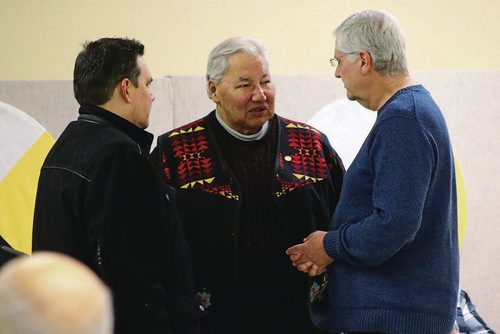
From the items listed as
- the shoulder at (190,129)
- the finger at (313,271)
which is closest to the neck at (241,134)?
the shoulder at (190,129)

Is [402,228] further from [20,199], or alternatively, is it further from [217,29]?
[217,29]

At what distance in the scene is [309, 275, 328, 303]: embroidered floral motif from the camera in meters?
2.52

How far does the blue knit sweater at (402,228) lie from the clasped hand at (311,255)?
8 cm

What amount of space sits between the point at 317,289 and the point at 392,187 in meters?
0.66

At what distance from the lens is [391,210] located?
201 cm

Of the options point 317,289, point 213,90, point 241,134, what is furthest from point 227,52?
point 317,289

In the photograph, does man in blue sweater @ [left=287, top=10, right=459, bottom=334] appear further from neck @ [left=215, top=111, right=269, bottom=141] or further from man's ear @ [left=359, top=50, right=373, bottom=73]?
neck @ [left=215, top=111, right=269, bottom=141]

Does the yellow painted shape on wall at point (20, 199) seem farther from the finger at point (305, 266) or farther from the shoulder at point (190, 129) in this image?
the finger at point (305, 266)

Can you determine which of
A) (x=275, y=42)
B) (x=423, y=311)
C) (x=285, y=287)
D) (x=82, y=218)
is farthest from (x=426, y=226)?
(x=275, y=42)

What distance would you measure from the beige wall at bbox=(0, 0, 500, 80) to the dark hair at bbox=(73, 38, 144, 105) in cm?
163

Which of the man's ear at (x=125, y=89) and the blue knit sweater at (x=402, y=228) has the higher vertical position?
the man's ear at (x=125, y=89)

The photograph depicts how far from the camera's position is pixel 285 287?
2543mm

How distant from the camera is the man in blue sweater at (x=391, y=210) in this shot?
200 centimetres

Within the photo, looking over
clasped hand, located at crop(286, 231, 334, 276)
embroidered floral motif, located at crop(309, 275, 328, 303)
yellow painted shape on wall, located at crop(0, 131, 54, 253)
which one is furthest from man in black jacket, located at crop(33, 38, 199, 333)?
yellow painted shape on wall, located at crop(0, 131, 54, 253)
